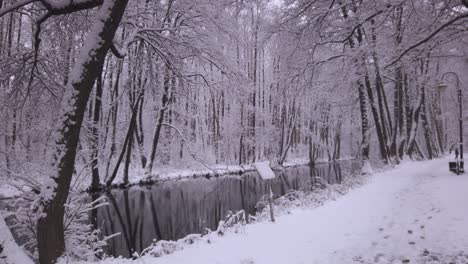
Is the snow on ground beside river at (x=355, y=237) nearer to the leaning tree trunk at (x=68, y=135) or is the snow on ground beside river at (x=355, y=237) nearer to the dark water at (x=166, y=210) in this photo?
the leaning tree trunk at (x=68, y=135)

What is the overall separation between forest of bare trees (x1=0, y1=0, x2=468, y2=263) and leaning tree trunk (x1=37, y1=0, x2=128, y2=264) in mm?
14

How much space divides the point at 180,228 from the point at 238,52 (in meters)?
23.1

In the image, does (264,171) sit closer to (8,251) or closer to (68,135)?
(68,135)

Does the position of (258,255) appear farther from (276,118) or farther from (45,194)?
(276,118)

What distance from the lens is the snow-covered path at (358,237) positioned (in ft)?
15.3

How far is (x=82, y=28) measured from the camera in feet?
24.7

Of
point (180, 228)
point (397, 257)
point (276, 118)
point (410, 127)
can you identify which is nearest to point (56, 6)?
point (397, 257)

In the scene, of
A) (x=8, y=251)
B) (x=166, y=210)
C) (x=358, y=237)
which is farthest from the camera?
(x=166, y=210)

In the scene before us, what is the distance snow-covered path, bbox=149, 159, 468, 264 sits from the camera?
4.66 meters

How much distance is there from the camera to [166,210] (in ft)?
42.5

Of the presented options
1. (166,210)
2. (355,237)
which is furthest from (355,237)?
(166,210)

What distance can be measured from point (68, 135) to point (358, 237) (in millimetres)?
4854

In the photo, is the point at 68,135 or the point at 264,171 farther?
the point at 264,171

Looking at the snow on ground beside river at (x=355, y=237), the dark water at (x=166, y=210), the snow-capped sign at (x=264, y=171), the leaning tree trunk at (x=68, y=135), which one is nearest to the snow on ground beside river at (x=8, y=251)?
the leaning tree trunk at (x=68, y=135)
